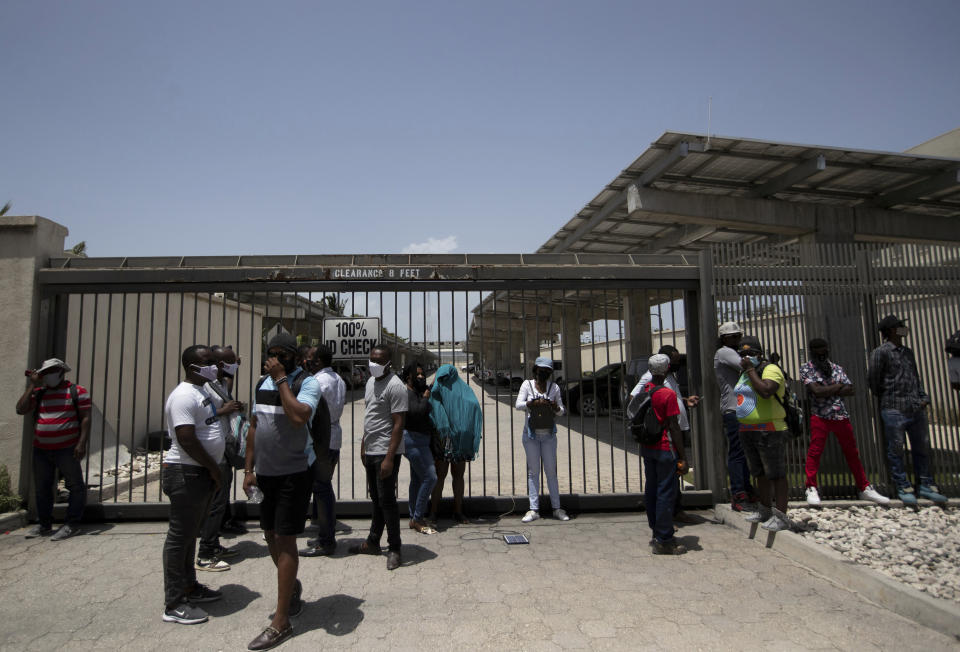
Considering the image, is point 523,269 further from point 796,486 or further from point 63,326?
point 63,326

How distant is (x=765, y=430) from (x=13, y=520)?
7.28 m

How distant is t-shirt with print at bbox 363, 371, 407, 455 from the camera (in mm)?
4602

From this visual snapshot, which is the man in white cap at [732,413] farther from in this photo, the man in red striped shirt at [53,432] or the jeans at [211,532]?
the man in red striped shirt at [53,432]

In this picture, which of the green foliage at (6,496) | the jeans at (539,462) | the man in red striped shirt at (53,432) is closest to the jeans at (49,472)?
the man in red striped shirt at (53,432)

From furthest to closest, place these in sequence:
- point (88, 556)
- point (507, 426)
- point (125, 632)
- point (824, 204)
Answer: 1. point (507, 426)
2. point (824, 204)
3. point (88, 556)
4. point (125, 632)

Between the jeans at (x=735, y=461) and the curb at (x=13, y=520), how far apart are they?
727cm

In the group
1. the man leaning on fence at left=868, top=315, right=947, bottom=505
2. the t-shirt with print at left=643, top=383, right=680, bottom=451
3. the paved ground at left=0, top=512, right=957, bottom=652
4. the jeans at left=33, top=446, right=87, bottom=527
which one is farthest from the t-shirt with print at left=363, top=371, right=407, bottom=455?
the man leaning on fence at left=868, top=315, right=947, bottom=505

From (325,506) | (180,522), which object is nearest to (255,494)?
(180,522)

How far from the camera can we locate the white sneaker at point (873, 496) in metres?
5.50

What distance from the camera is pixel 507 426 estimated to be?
14742mm

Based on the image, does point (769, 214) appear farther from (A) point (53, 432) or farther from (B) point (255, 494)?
(A) point (53, 432)

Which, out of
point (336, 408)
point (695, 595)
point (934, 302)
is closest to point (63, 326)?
point (336, 408)

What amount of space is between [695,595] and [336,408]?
10.7 ft

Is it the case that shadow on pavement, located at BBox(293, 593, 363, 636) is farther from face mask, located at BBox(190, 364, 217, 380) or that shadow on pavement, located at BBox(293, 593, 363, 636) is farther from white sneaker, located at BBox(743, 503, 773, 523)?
white sneaker, located at BBox(743, 503, 773, 523)
